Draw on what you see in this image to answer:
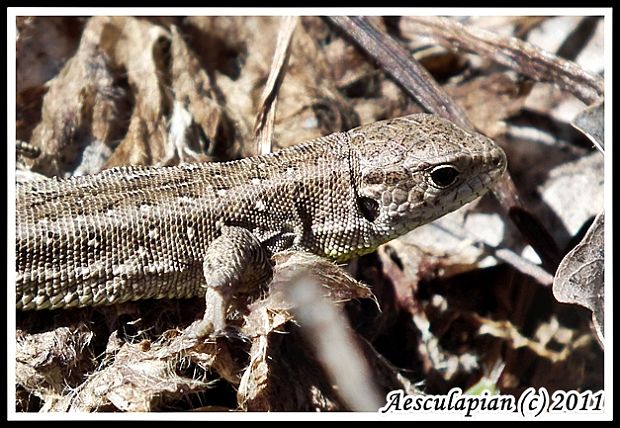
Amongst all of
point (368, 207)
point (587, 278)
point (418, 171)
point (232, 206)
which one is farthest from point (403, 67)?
point (587, 278)

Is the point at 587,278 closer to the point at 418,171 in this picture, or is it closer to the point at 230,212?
the point at 418,171

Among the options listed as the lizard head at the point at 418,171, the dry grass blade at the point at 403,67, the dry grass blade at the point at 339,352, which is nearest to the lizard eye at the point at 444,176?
the lizard head at the point at 418,171

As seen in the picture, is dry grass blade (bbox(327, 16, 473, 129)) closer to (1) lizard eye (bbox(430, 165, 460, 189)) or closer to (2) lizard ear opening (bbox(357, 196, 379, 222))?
(1) lizard eye (bbox(430, 165, 460, 189))

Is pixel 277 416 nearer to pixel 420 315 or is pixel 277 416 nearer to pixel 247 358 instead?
pixel 247 358

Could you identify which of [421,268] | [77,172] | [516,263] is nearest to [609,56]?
[516,263]

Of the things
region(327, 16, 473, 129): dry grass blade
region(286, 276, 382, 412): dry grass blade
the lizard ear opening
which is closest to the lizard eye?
the lizard ear opening

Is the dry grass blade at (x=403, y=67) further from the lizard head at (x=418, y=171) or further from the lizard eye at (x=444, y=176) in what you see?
the lizard eye at (x=444, y=176)
